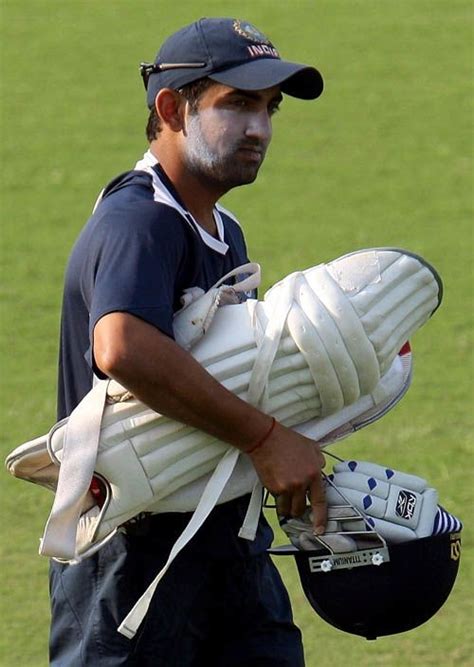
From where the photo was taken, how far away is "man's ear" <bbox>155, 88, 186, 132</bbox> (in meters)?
3.60

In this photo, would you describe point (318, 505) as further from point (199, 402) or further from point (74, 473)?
point (74, 473)

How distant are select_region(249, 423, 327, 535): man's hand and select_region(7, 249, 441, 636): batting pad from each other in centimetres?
7

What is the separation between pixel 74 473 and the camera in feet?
11.0

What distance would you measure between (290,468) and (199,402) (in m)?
0.25

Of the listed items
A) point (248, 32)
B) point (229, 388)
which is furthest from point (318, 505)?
point (248, 32)

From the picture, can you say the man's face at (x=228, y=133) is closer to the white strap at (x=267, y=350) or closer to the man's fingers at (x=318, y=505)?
the white strap at (x=267, y=350)

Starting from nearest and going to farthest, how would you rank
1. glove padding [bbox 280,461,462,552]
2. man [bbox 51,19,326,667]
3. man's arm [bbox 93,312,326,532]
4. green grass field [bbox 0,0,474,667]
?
1. man's arm [bbox 93,312,326,532]
2. man [bbox 51,19,326,667]
3. glove padding [bbox 280,461,462,552]
4. green grass field [bbox 0,0,474,667]

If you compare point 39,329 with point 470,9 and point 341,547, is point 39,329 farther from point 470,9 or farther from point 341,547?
point 470,9

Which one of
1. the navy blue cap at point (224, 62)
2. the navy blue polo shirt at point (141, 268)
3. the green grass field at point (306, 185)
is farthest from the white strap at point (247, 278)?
the green grass field at point (306, 185)

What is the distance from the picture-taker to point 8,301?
855 cm

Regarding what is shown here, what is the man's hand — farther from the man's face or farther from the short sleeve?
the man's face

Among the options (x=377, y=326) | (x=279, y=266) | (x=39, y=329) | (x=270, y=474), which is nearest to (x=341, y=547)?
(x=270, y=474)

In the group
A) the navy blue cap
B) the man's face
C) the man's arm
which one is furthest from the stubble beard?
the man's arm

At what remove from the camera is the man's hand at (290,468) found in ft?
11.0
